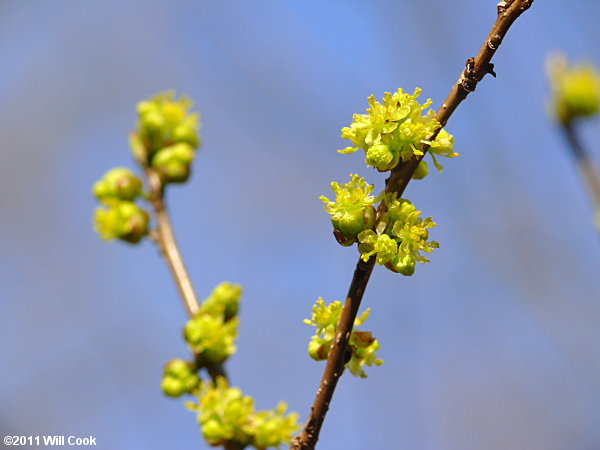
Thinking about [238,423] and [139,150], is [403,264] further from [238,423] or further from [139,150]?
[139,150]

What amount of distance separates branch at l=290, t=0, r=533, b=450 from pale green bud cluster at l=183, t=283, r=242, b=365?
0.82 meters

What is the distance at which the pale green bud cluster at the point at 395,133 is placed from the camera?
1.42 meters

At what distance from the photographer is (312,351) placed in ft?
5.32

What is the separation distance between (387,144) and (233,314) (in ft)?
3.83

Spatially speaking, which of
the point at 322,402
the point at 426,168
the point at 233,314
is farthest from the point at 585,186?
the point at 322,402

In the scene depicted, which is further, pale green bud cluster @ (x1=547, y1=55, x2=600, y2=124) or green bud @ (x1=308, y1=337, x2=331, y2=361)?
pale green bud cluster @ (x1=547, y1=55, x2=600, y2=124)

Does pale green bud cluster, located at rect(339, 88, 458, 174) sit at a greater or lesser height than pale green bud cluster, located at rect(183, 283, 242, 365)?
lesser

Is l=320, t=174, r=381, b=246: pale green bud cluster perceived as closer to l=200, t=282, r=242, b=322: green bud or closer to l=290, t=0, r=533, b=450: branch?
l=290, t=0, r=533, b=450: branch

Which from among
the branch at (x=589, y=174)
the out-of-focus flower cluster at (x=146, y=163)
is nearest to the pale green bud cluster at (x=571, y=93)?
the branch at (x=589, y=174)

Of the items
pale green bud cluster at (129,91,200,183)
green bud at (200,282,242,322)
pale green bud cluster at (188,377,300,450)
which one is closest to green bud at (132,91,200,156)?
pale green bud cluster at (129,91,200,183)

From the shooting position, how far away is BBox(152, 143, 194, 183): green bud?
8.61ft

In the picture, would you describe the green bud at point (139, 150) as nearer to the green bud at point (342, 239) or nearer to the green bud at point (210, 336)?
the green bud at point (210, 336)

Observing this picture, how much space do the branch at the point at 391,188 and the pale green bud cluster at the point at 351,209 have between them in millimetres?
33

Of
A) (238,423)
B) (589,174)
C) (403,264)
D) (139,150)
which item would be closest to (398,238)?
(403,264)
